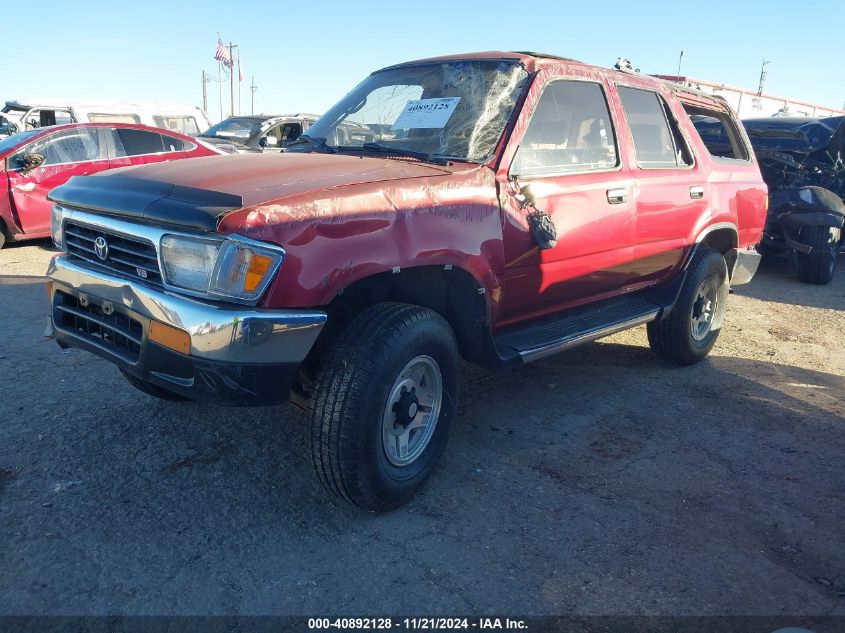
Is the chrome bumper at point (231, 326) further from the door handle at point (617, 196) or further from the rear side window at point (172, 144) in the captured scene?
the rear side window at point (172, 144)

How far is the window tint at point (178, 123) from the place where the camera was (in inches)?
527

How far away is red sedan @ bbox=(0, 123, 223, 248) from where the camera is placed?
811 centimetres

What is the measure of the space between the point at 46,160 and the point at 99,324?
6724 millimetres

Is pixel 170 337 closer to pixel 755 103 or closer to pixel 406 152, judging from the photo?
pixel 406 152

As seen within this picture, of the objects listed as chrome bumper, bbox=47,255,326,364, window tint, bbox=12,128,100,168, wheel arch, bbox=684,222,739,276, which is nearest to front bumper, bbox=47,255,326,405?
chrome bumper, bbox=47,255,326,364

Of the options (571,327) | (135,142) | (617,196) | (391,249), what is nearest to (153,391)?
(391,249)

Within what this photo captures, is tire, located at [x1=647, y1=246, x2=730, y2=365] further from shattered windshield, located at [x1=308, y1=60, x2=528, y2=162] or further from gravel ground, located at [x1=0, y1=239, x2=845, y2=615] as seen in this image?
shattered windshield, located at [x1=308, y1=60, x2=528, y2=162]

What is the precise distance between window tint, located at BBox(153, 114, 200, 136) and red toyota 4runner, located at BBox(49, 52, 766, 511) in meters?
10.6

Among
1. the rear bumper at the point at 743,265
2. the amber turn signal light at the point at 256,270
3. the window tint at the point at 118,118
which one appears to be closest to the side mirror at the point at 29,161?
the window tint at the point at 118,118

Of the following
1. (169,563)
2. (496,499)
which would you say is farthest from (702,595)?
(169,563)

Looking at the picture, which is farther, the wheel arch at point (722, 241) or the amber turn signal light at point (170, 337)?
the wheel arch at point (722, 241)

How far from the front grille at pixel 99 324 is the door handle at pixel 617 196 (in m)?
2.61

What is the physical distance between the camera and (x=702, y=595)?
8.21 feet

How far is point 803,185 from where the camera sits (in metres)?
9.16
